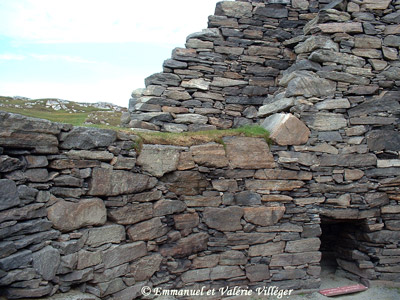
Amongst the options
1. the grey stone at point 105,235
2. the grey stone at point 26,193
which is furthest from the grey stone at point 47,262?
the grey stone at point 26,193

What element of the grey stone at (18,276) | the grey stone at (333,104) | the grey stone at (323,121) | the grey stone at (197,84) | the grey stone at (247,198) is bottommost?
the grey stone at (18,276)

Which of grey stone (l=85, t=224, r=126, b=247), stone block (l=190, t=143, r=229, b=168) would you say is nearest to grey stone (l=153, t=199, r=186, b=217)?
grey stone (l=85, t=224, r=126, b=247)

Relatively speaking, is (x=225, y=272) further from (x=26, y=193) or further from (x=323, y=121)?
(x=26, y=193)

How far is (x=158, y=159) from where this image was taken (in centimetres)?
595

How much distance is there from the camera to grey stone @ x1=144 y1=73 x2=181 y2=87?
880 cm

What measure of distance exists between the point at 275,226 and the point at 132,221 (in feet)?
9.19

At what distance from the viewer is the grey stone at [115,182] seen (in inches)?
204

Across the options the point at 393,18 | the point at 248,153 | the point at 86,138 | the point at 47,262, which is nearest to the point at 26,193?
the point at 47,262

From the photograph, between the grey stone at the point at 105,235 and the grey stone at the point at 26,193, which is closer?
the grey stone at the point at 26,193

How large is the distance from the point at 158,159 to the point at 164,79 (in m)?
3.42

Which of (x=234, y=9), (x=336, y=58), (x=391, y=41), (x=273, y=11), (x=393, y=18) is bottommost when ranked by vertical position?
(x=336, y=58)

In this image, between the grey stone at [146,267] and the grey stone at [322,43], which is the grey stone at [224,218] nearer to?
the grey stone at [146,267]

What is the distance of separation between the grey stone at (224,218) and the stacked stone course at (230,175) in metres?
0.03

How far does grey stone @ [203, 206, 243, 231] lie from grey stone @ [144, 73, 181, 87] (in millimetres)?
3721
